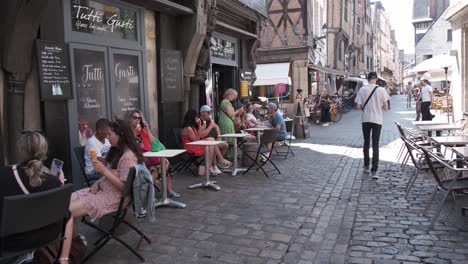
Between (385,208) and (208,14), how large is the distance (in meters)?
5.19

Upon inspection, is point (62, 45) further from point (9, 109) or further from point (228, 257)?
point (228, 257)

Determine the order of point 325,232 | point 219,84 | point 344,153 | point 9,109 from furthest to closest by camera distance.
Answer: point 219,84 < point 344,153 < point 9,109 < point 325,232

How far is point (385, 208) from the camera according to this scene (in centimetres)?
509

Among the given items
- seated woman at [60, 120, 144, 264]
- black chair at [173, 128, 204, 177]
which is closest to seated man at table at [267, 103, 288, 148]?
black chair at [173, 128, 204, 177]

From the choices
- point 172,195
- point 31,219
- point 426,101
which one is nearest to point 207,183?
point 172,195

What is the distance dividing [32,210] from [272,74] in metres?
15.7

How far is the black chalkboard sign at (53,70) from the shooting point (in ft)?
16.1

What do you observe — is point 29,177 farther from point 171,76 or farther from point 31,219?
point 171,76

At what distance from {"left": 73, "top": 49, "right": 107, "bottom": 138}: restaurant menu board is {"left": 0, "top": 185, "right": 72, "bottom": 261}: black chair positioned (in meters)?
3.22

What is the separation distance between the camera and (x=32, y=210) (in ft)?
8.30

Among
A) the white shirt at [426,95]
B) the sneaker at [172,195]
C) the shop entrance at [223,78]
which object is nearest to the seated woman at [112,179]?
the sneaker at [172,195]

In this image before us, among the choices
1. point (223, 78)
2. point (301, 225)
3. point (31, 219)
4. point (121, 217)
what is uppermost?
point (223, 78)

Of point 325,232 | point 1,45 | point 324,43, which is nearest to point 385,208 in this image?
point 325,232

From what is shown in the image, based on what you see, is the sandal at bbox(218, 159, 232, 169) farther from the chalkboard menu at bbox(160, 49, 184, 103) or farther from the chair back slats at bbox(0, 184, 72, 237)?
the chair back slats at bbox(0, 184, 72, 237)
